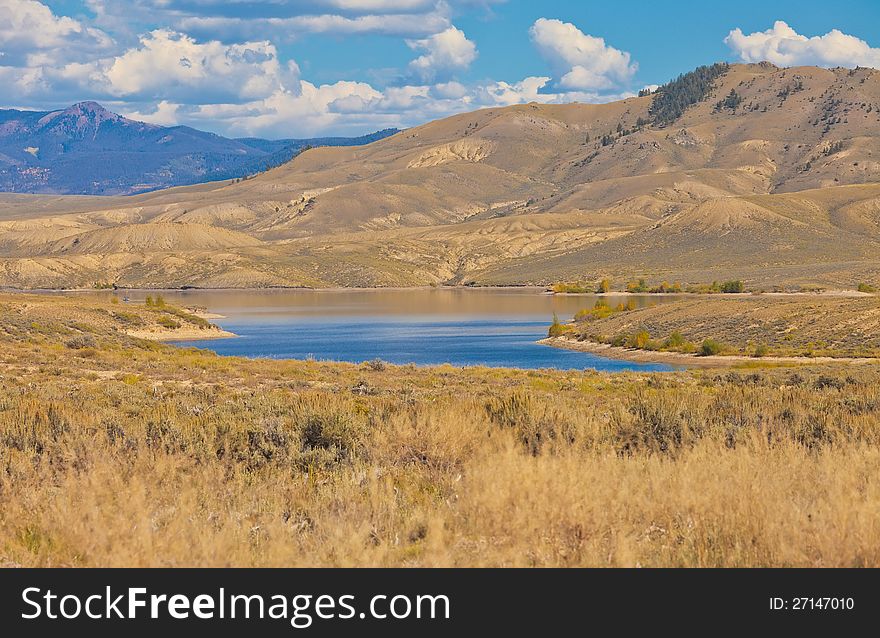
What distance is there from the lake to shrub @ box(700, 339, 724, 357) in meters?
5.42

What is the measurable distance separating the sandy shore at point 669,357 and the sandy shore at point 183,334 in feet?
95.7

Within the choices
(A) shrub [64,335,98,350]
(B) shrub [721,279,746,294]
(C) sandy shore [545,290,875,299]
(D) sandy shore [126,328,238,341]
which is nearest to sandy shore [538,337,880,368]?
(D) sandy shore [126,328,238,341]

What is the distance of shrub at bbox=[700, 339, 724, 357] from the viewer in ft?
215

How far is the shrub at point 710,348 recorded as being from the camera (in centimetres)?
6550

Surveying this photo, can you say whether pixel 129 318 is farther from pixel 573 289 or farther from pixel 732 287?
pixel 573 289

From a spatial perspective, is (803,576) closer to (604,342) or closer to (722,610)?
(722,610)

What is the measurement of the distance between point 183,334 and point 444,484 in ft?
266

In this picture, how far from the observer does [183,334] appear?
3462 inches

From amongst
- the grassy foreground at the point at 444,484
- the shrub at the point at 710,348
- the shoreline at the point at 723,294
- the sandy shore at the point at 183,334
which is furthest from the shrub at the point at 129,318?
the grassy foreground at the point at 444,484

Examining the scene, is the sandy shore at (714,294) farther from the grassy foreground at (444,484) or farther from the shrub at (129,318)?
the grassy foreground at (444,484)

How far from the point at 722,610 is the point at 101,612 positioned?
3.69m

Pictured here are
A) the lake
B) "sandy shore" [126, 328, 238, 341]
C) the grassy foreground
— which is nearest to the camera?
the grassy foreground

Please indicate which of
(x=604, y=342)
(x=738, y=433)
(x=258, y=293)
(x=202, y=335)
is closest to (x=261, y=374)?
(x=738, y=433)

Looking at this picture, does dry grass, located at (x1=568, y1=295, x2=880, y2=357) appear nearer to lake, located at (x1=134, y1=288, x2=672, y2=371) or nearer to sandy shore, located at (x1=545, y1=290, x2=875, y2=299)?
lake, located at (x1=134, y1=288, x2=672, y2=371)
